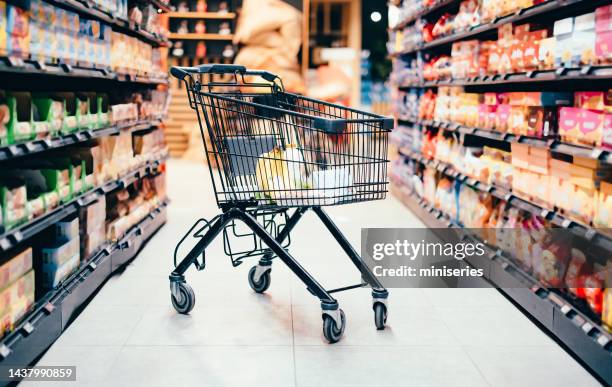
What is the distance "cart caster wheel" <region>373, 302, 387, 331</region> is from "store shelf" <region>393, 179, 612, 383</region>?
70 centimetres

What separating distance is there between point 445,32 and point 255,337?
3085 mm

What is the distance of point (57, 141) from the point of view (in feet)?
9.68

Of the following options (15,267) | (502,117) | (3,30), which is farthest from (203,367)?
(502,117)

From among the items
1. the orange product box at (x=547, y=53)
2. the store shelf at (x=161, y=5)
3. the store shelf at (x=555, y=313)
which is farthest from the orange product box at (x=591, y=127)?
the store shelf at (x=161, y=5)

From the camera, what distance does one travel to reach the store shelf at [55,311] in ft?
7.88

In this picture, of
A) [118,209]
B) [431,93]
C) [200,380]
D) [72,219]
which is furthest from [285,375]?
[431,93]

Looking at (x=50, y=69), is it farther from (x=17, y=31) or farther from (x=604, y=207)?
(x=604, y=207)

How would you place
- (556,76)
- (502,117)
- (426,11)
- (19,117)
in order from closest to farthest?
1. (19,117)
2. (556,76)
3. (502,117)
4. (426,11)

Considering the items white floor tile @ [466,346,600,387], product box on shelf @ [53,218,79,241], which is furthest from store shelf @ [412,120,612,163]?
product box on shelf @ [53,218,79,241]

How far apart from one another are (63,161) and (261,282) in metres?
1.13

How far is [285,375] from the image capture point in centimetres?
249

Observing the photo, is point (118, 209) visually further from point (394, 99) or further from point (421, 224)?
point (394, 99)

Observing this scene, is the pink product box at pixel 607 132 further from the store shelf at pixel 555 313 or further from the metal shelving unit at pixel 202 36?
the metal shelving unit at pixel 202 36

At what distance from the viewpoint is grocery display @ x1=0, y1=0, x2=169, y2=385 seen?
2514 mm
